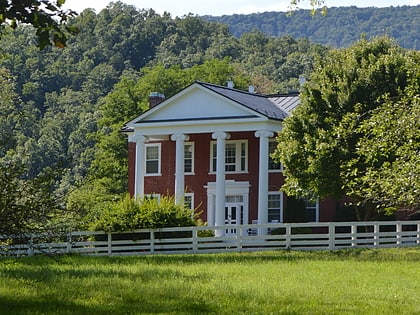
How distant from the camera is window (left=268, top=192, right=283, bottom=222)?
46.3 m

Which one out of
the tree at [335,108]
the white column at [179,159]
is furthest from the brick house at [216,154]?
the tree at [335,108]

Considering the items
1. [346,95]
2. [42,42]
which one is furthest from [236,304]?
[346,95]

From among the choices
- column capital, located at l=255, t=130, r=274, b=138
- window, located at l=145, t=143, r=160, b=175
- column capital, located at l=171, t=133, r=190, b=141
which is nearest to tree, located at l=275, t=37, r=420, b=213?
column capital, located at l=255, t=130, r=274, b=138

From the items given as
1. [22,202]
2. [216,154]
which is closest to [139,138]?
[216,154]

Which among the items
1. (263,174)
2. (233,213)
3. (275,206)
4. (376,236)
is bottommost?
(376,236)

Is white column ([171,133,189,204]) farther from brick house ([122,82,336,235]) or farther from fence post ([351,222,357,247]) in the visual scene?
fence post ([351,222,357,247])

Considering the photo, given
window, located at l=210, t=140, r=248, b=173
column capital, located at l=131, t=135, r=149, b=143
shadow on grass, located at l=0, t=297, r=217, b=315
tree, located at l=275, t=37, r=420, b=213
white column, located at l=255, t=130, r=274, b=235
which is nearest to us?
shadow on grass, located at l=0, t=297, r=217, b=315

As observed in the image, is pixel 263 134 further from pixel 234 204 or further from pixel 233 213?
pixel 233 213

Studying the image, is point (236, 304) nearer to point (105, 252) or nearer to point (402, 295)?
point (402, 295)

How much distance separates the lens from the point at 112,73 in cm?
10600

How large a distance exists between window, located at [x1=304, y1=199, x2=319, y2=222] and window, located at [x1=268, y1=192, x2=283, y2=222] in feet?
4.44

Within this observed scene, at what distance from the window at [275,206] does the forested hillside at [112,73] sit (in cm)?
1325

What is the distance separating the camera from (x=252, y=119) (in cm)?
4388

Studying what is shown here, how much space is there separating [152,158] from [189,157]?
231 centimetres
